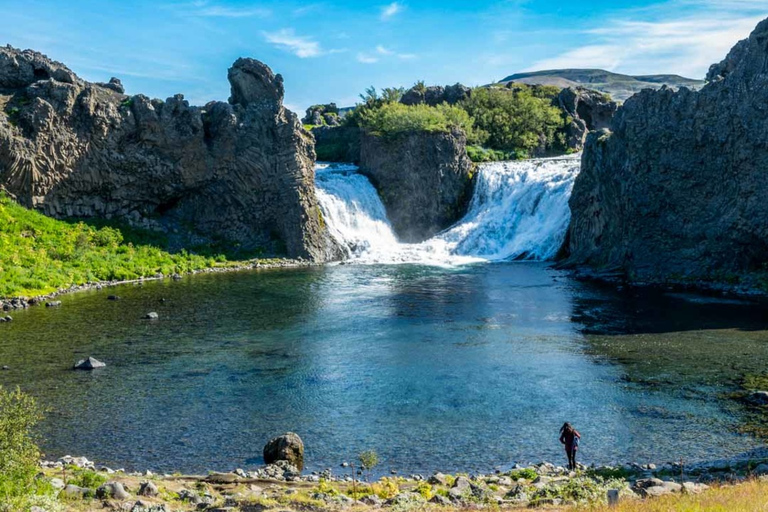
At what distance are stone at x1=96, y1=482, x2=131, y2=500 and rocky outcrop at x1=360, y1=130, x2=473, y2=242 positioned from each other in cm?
7501

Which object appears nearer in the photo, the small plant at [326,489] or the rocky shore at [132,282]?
the small plant at [326,489]

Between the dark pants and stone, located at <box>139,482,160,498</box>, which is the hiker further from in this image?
stone, located at <box>139,482,160,498</box>

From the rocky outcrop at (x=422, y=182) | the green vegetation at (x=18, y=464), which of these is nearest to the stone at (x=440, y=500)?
the green vegetation at (x=18, y=464)

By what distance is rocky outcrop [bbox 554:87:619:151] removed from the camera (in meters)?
121

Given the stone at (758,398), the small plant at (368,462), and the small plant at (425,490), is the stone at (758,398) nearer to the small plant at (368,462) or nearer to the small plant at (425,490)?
the small plant at (425,490)

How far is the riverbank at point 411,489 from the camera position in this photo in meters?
17.9

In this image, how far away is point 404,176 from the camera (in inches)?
3701

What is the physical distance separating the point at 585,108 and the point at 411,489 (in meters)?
116

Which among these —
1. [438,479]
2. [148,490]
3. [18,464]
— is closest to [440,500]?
[438,479]

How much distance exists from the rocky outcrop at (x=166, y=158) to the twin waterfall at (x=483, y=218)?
570 centimetres

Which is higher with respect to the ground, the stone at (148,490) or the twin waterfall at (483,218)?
the twin waterfall at (483,218)

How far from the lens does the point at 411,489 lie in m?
21.6

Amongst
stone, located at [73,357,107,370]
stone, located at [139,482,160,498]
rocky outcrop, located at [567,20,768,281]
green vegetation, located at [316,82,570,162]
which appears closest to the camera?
A: stone, located at [139,482,160,498]

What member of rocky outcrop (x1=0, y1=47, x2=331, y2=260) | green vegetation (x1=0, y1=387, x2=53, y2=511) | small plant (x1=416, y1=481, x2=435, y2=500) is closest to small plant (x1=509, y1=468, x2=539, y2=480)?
small plant (x1=416, y1=481, x2=435, y2=500)
